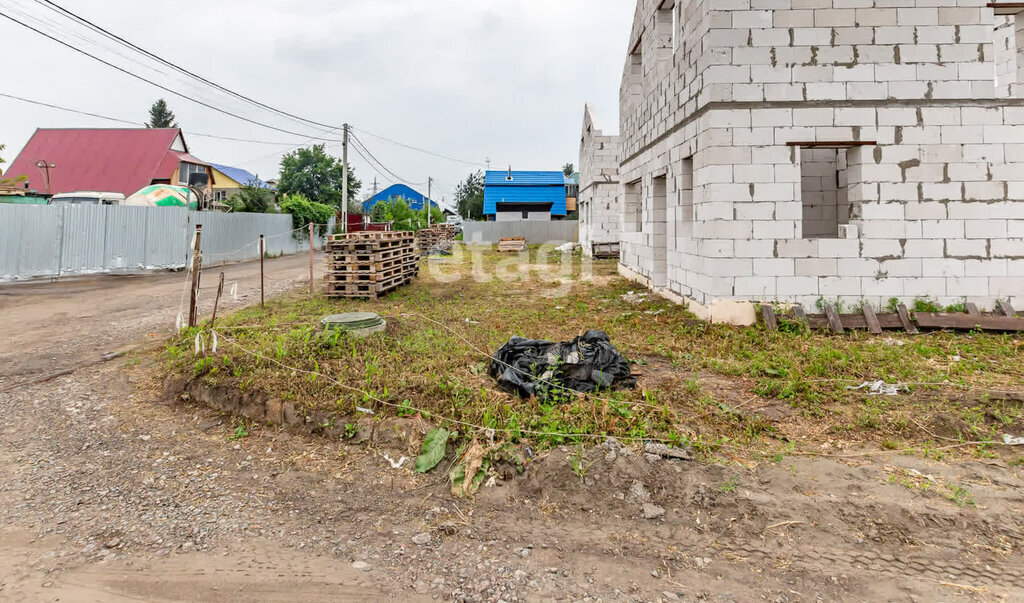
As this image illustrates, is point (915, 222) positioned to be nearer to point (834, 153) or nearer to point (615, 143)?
point (834, 153)

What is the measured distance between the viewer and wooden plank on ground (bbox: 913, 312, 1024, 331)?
729cm

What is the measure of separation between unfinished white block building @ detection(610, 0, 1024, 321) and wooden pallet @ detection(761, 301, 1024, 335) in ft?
0.80

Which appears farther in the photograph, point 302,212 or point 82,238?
point 302,212

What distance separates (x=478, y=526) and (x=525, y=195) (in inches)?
1592

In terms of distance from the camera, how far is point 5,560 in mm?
2775

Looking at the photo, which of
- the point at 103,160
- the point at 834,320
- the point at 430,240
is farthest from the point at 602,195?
the point at 103,160

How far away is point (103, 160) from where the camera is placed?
99.3ft

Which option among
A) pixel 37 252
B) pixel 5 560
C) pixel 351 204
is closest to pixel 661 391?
pixel 5 560

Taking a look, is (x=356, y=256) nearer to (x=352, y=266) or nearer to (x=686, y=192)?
(x=352, y=266)

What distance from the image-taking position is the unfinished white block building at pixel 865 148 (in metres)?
7.68

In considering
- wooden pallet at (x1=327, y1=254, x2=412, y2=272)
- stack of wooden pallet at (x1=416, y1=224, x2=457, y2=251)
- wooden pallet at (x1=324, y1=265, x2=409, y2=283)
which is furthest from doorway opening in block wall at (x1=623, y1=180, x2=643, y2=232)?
stack of wooden pallet at (x1=416, y1=224, x2=457, y2=251)

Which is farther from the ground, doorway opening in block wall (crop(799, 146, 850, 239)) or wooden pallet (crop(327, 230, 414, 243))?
doorway opening in block wall (crop(799, 146, 850, 239))

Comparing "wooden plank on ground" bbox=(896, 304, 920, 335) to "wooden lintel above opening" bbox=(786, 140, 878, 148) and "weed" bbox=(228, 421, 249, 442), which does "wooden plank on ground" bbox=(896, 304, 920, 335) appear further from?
"weed" bbox=(228, 421, 249, 442)

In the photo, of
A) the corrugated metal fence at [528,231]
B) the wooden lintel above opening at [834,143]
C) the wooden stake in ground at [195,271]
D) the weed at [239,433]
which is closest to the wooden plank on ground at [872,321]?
the wooden lintel above opening at [834,143]
